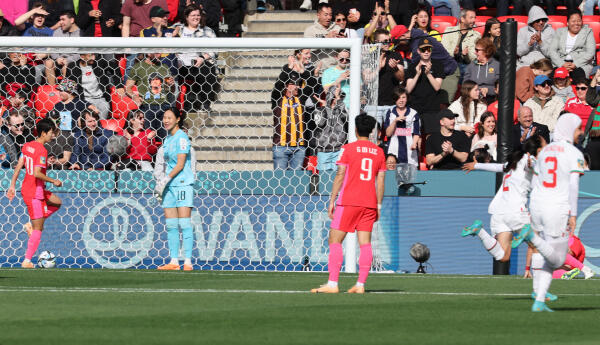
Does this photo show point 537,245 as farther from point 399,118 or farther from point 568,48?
point 568,48

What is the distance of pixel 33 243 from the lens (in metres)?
14.8

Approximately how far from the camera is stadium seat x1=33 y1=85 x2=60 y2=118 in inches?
670

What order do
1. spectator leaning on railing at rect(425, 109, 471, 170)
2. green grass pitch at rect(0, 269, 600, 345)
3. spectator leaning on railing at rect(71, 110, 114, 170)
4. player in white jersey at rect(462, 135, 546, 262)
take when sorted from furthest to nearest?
spectator leaning on railing at rect(425, 109, 471, 170), spectator leaning on railing at rect(71, 110, 114, 170), player in white jersey at rect(462, 135, 546, 262), green grass pitch at rect(0, 269, 600, 345)

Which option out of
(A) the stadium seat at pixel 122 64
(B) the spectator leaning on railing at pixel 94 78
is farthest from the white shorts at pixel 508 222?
(A) the stadium seat at pixel 122 64

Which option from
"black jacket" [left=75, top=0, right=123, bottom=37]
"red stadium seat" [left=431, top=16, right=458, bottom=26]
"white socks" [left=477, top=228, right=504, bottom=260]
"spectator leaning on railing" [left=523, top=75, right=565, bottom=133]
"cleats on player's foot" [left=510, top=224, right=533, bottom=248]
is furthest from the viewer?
"red stadium seat" [left=431, top=16, right=458, bottom=26]

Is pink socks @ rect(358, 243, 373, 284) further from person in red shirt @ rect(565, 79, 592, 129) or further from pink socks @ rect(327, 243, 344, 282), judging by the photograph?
person in red shirt @ rect(565, 79, 592, 129)

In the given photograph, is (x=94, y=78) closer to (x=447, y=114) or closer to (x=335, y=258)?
(x=447, y=114)

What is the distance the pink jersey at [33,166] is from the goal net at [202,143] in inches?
42.6

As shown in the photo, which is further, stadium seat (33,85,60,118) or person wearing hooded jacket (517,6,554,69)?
person wearing hooded jacket (517,6,554,69)

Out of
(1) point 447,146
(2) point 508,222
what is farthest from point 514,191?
(1) point 447,146

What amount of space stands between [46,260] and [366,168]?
6135mm

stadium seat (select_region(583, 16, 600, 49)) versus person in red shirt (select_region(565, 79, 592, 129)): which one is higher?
stadium seat (select_region(583, 16, 600, 49))

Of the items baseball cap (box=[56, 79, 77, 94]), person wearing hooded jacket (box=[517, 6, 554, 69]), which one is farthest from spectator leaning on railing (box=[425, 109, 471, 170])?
baseball cap (box=[56, 79, 77, 94])

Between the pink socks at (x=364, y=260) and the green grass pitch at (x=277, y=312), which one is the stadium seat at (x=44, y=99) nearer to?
the green grass pitch at (x=277, y=312)
